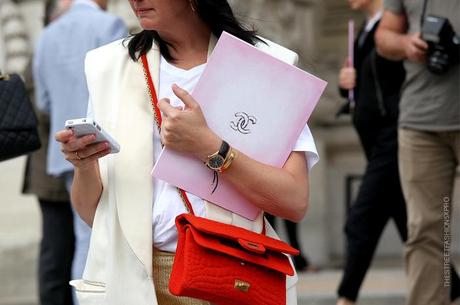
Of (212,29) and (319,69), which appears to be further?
(319,69)

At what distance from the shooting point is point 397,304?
21.4 feet

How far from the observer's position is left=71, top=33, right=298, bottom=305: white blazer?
2.80 meters

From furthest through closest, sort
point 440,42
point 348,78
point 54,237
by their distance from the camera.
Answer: point 54,237 → point 348,78 → point 440,42

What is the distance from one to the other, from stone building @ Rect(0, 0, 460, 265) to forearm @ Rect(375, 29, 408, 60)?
3732 millimetres

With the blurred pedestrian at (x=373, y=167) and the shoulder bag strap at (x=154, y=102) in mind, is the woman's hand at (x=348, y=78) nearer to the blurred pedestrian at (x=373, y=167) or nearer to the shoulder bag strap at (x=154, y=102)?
the blurred pedestrian at (x=373, y=167)

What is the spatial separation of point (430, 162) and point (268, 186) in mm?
2326

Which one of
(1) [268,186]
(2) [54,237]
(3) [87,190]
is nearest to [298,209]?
(1) [268,186]

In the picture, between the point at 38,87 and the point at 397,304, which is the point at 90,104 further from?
the point at 397,304

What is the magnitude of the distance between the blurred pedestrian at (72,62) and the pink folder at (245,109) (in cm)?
275

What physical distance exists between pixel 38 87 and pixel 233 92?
11.0 ft

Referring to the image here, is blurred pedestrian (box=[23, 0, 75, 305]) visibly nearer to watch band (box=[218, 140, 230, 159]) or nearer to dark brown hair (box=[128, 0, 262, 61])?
dark brown hair (box=[128, 0, 262, 61])

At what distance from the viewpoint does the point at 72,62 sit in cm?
570

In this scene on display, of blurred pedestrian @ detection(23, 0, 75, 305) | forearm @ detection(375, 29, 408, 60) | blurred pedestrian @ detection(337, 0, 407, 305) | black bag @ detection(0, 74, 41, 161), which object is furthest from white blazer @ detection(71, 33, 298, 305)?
blurred pedestrian @ detection(23, 0, 75, 305)

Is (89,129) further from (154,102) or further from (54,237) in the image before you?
(54,237)
